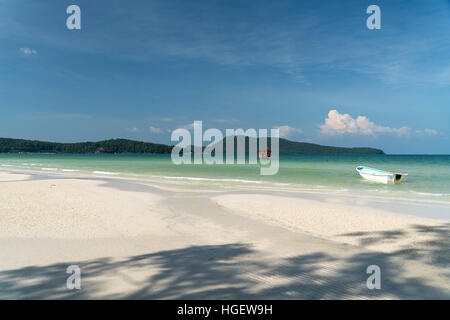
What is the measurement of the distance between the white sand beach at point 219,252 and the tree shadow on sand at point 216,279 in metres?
0.02

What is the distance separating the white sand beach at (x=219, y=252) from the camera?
442cm

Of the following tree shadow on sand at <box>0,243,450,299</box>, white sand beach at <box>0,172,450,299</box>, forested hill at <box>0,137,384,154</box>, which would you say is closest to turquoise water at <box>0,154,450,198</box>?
white sand beach at <box>0,172,450,299</box>

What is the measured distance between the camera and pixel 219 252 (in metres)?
6.19

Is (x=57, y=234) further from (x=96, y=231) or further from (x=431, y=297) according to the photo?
(x=431, y=297)

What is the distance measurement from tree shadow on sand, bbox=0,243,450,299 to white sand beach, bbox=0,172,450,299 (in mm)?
18

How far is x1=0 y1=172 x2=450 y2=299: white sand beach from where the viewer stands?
4.42 meters

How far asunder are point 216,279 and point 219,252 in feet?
4.68

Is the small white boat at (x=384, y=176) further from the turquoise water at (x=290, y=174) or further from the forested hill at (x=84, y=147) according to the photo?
the forested hill at (x=84, y=147)

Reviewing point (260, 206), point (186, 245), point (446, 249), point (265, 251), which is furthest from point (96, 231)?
point (446, 249)

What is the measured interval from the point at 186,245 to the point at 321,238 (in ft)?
12.0
